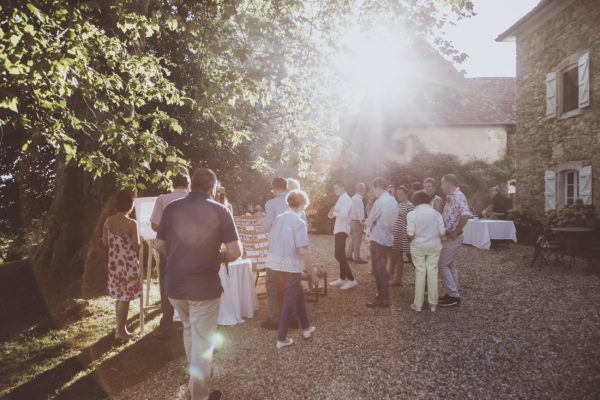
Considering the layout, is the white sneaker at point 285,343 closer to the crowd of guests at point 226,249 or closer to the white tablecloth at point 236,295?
the crowd of guests at point 226,249

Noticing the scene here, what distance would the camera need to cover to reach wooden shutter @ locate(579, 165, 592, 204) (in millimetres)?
11375

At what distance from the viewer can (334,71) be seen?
9.77 meters

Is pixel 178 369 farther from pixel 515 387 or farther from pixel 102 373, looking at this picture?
pixel 515 387

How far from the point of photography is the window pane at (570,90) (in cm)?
1270

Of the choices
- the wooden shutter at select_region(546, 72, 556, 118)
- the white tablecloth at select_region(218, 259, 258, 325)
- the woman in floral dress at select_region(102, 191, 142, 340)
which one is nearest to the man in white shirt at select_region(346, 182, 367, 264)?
the white tablecloth at select_region(218, 259, 258, 325)

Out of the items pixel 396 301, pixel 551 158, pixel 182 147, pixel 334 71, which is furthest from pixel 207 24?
pixel 551 158

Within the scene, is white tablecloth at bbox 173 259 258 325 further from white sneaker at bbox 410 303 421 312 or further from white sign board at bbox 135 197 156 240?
white sneaker at bbox 410 303 421 312

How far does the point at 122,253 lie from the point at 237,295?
1.76 metres

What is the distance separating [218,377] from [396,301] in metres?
3.48

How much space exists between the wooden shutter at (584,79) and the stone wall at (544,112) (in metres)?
0.11

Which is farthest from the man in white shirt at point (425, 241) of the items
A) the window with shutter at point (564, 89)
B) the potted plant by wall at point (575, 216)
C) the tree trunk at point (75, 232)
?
the window with shutter at point (564, 89)

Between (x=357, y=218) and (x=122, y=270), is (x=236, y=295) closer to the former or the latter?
(x=122, y=270)

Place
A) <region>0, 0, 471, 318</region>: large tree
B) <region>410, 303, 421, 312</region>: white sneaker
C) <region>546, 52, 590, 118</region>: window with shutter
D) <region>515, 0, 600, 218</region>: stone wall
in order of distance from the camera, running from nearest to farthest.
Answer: <region>0, 0, 471, 318</region>: large tree < <region>410, 303, 421, 312</region>: white sneaker < <region>515, 0, 600, 218</region>: stone wall < <region>546, 52, 590, 118</region>: window with shutter

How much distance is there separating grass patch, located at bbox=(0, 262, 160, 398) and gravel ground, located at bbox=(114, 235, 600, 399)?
1.12m
